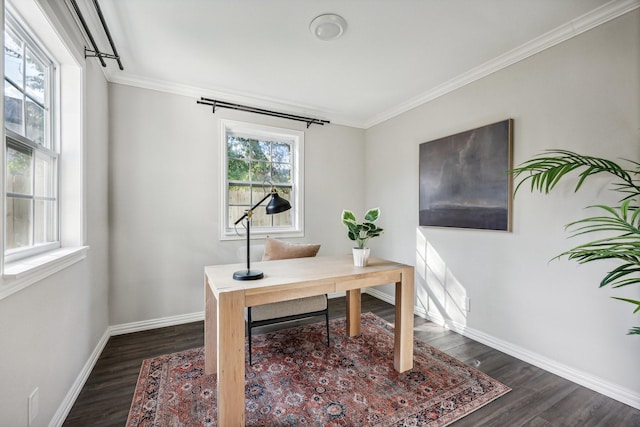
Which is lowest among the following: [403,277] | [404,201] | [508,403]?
[508,403]

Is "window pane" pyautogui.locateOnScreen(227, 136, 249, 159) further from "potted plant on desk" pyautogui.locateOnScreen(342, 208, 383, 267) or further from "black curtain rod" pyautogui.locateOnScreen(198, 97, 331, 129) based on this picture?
"potted plant on desk" pyautogui.locateOnScreen(342, 208, 383, 267)

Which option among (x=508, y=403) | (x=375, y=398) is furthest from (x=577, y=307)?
(x=375, y=398)

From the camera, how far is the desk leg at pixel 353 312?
2.59 metres

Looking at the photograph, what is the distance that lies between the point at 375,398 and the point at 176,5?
2.85m

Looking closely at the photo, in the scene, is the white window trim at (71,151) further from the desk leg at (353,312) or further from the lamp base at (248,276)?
the desk leg at (353,312)

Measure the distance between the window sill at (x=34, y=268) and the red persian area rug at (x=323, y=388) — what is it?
942 millimetres

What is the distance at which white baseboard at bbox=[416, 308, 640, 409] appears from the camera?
1.74 metres

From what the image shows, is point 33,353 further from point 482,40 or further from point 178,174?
point 482,40

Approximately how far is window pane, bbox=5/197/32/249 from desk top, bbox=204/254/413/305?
3.10 ft

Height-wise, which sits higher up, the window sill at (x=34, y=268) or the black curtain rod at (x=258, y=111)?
the black curtain rod at (x=258, y=111)

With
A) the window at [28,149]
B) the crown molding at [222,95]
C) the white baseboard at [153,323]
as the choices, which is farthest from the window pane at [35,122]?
the white baseboard at [153,323]

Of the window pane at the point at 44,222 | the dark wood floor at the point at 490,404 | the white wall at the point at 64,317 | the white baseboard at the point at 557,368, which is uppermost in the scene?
the window pane at the point at 44,222

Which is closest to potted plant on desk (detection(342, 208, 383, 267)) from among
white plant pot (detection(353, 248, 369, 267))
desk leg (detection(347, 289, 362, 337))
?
white plant pot (detection(353, 248, 369, 267))

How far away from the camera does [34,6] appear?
4.35 ft
